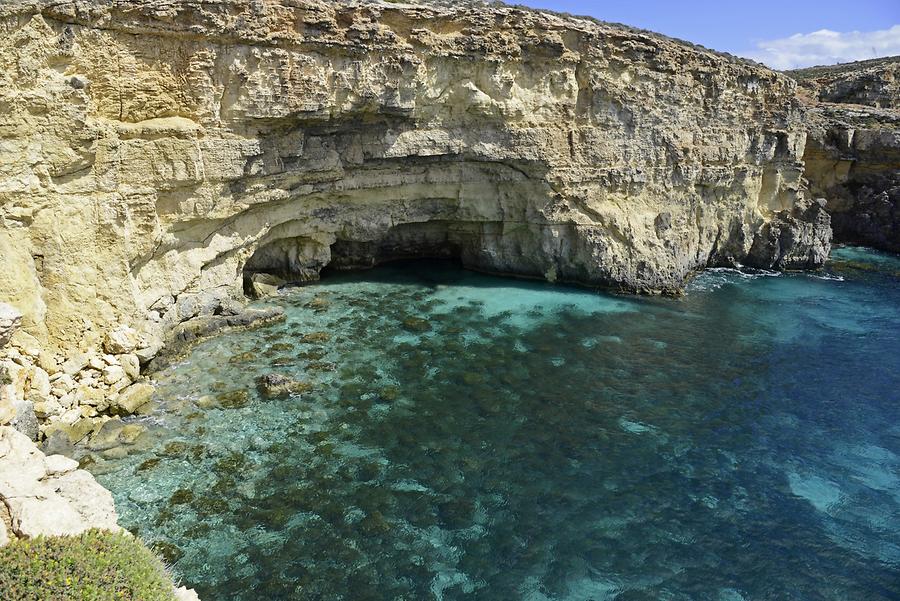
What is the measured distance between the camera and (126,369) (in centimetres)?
1686

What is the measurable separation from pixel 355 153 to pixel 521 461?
1479 cm

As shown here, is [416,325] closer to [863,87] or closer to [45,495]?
[45,495]

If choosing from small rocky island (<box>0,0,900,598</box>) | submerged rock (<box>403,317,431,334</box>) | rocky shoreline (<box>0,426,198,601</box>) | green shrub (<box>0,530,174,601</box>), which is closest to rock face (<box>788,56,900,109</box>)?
small rocky island (<box>0,0,900,598</box>)

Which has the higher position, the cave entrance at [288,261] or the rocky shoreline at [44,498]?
the cave entrance at [288,261]

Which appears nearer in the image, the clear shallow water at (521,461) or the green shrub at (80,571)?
the green shrub at (80,571)

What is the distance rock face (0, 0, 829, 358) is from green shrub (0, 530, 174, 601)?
9036mm

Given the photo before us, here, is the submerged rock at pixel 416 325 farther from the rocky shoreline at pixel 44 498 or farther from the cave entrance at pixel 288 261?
the rocky shoreline at pixel 44 498

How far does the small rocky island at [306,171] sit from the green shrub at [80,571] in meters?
0.56

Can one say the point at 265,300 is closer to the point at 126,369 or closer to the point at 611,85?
the point at 126,369

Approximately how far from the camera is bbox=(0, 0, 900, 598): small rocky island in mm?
15227

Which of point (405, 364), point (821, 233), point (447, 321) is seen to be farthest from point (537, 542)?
point (821, 233)

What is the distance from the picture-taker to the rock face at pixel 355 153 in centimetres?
1611

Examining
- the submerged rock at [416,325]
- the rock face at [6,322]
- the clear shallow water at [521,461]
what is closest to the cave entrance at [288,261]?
the clear shallow water at [521,461]

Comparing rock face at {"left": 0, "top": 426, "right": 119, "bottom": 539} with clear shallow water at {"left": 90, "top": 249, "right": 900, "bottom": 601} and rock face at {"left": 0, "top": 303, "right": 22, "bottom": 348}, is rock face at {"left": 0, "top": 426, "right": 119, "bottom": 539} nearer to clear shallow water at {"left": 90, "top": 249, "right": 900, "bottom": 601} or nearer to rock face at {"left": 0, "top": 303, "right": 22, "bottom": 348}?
clear shallow water at {"left": 90, "top": 249, "right": 900, "bottom": 601}
